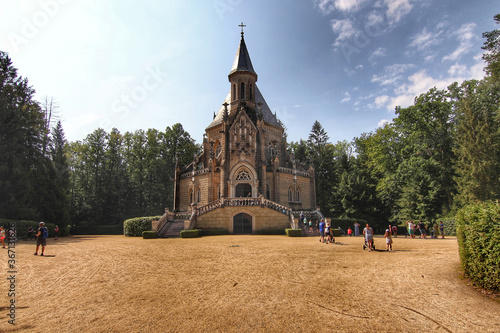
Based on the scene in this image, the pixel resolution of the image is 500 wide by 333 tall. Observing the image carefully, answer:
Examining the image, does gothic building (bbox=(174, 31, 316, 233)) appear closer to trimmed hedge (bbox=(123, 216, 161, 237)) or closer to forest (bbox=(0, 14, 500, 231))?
trimmed hedge (bbox=(123, 216, 161, 237))

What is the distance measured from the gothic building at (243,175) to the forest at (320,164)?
7674mm

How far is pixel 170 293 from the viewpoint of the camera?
26.7 feet

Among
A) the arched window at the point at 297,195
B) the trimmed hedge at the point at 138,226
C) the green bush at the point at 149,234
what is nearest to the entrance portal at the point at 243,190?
the arched window at the point at 297,195

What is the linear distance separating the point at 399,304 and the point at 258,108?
33.0m

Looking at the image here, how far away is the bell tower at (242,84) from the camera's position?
132ft

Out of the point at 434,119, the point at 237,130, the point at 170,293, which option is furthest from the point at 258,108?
the point at 170,293

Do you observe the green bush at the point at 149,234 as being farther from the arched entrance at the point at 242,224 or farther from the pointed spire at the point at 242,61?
the pointed spire at the point at 242,61

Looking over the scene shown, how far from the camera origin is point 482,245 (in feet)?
26.9

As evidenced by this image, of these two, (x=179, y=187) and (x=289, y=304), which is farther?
(x=179, y=187)

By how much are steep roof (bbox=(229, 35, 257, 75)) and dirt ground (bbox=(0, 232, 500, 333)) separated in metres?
34.6

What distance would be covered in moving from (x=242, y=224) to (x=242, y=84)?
2294cm

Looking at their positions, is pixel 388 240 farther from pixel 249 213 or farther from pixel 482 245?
pixel 249 213

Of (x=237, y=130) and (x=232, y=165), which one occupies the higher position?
(x=237, y=130)

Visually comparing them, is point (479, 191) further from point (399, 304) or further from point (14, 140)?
point (14, 140)
